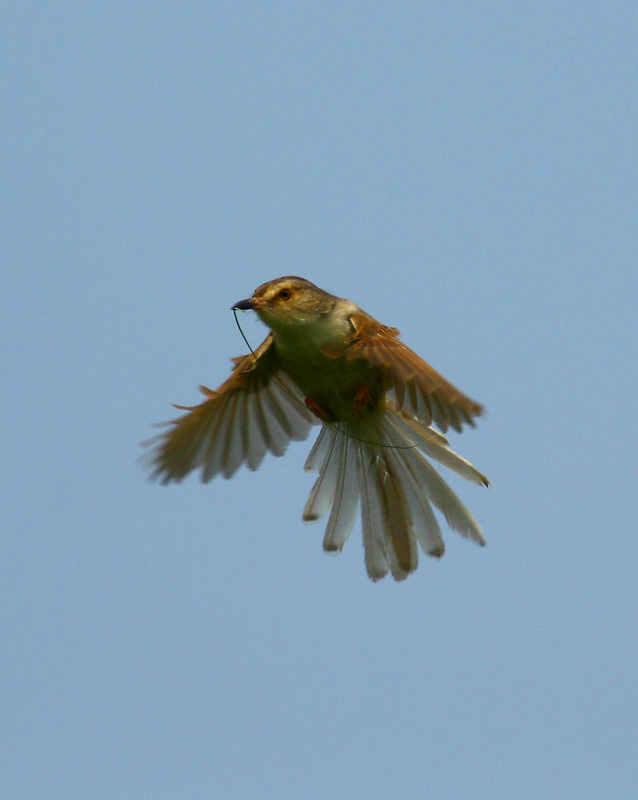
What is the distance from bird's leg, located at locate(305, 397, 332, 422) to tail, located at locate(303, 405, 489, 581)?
159 mm

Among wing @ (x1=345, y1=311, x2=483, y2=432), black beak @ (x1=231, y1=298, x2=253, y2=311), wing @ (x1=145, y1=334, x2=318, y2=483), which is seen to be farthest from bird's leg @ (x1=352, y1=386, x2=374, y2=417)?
black beak @ (x1=231, y1=298, x2=253, y2=311)

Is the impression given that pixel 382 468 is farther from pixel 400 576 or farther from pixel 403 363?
pixel 403 363

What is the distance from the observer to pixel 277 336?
630cm

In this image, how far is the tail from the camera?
6703 mm

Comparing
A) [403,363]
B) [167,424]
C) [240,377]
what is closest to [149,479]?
[167,424]

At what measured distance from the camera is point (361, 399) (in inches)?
251

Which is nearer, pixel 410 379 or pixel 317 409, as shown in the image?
pixel 410 379

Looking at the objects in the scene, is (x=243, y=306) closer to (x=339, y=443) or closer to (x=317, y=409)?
(x=317, y=409)

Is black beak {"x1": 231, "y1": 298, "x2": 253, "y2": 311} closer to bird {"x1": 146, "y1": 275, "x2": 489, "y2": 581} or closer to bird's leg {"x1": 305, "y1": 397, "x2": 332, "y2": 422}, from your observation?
bird {"x1": 146, "y1": 275, "x2": 489, "y2": 581}

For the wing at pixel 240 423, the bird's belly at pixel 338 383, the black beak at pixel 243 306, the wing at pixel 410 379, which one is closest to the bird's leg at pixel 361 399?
the bird's belly at pixel 338 383

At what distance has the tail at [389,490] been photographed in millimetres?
6703

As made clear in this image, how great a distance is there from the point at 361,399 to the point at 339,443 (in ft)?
2.04

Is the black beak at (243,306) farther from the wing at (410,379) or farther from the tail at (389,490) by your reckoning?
the tail at (389,490)

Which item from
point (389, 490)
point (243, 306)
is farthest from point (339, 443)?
point (243, 306)
